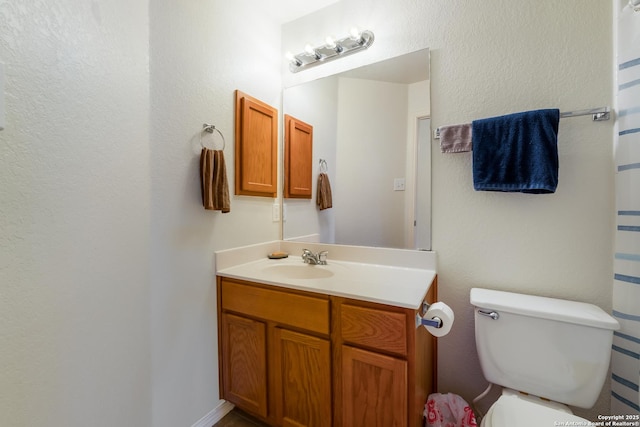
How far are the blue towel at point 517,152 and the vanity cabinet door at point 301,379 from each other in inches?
42.2

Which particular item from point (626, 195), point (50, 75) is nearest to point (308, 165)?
point (50, 75)

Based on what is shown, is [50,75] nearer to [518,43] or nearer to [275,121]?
[275,121]

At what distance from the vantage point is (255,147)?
1.62m

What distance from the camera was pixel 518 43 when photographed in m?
1.21

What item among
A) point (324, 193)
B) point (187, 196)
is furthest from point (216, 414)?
point (324, 193)

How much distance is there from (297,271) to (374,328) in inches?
27.5

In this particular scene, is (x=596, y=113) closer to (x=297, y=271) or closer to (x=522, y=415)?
(x=522, y=415)

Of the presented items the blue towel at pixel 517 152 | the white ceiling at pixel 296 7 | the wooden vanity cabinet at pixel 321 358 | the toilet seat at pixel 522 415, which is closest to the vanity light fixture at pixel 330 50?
the white ceiling at pixel 296 7

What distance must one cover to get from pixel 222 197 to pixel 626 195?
5.67ft

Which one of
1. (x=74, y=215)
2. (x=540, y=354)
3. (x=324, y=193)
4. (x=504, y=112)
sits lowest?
(x=540, y=354)

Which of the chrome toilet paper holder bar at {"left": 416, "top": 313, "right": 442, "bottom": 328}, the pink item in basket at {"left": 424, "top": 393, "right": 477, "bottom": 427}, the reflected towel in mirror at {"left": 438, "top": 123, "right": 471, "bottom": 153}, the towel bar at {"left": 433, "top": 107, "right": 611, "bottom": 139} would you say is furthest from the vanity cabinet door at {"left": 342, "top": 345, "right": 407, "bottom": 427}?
the towel bar at {"left": 433, "top": 107, "right": 611, "bottom": 139}

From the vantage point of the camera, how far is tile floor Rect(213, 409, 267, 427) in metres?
1.39

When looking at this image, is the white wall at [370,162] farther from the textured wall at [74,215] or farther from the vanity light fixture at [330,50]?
the textured wall at [74,215]

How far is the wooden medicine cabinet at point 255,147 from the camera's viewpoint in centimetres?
151
